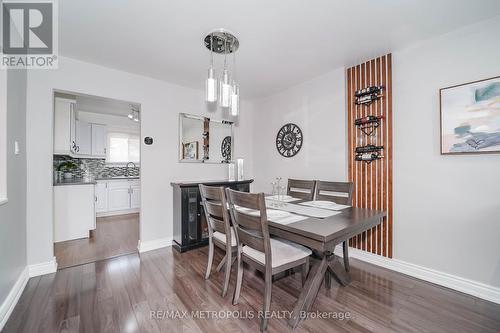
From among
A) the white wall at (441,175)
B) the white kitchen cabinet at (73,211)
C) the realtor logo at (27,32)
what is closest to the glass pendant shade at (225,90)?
the realtor logo at (27,32)

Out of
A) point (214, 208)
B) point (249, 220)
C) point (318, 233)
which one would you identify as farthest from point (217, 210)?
point (318, 233)

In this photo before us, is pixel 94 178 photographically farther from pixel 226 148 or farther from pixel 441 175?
pixel 441 175

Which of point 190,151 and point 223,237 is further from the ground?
point 190,151

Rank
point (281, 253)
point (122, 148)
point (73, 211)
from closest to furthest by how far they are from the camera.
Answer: point (281, 253) < point (73, 211) < point (122, 148)

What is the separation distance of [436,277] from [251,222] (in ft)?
6.61

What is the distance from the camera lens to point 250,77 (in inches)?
119

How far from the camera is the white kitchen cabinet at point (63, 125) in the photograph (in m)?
3.39

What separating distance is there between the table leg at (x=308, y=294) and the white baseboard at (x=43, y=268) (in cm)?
255

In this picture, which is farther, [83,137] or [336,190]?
[83,137]

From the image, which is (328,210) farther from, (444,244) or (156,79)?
(156,79)

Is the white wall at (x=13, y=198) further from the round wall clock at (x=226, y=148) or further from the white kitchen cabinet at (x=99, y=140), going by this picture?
the white kitchen cabinet at (x=99, y=140)

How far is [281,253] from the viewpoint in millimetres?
1663

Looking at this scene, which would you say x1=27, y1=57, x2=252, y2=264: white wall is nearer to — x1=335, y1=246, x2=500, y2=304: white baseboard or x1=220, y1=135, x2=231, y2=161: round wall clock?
x1=220, y1=135, x2=231, y2=161: round wall clock

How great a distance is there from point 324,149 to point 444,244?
62.8 inches
